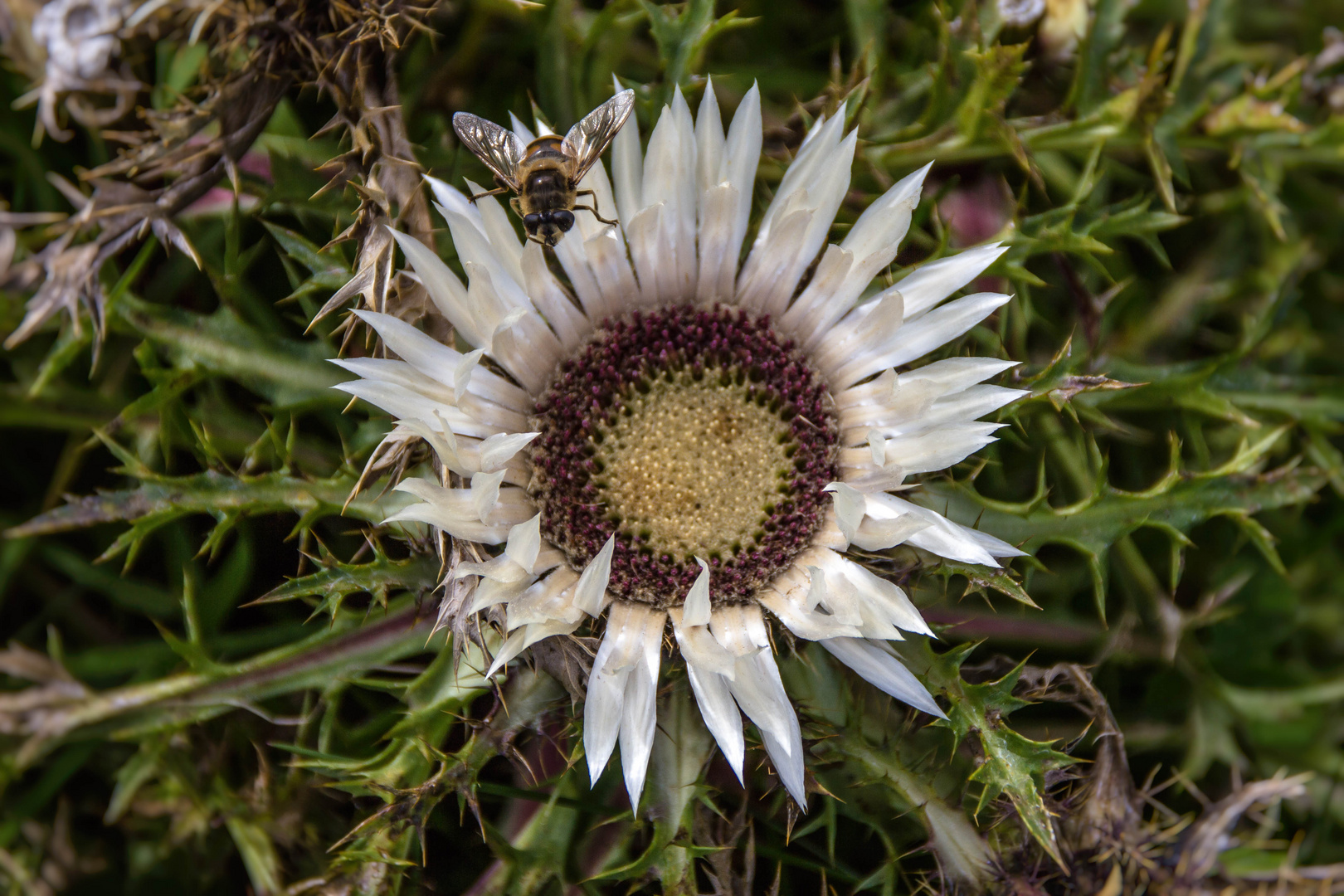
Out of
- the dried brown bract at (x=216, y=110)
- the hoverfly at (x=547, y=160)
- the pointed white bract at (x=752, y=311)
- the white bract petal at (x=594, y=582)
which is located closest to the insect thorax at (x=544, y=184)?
the hoverfly at (x=547, y=160)

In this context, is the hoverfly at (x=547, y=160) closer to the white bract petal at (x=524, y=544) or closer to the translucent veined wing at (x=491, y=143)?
the translucent veined wing at (x=491, y=143)

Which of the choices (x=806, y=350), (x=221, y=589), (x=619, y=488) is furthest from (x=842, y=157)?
(x=221, y=589)

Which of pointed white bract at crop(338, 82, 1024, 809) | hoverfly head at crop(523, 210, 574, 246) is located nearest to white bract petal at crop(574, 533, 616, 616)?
pointed white bract at crop(338, 82, 1024, 809)

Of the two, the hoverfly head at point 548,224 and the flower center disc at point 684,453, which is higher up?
the hoverfly head at point 548,224

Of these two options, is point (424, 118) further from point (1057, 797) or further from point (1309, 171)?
point (1309, 171)

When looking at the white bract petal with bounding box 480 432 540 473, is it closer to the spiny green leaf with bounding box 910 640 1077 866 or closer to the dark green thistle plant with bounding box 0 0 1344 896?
the dark green thistle plant with bounding box 0 0 1344 896

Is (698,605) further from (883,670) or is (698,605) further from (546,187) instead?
(546,187)
